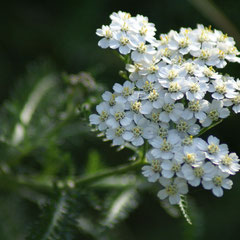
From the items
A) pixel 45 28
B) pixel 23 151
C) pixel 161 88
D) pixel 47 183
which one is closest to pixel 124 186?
pixel 47 183

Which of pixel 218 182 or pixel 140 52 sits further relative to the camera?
Answer: pixel 140 52

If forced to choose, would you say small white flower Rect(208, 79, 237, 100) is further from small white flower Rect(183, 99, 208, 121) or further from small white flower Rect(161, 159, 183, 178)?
small white flower Rect(161, 159, 183, 178)

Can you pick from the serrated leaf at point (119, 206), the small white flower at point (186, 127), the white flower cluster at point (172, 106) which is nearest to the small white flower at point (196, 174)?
the white flower cluster at point (172, 106)

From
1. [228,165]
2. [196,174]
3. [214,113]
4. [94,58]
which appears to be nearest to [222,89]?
[214,113]

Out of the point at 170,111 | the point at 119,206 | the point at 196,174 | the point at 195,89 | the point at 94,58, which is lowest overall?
the point at 119,206

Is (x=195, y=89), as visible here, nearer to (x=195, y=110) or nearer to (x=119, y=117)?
(x=195, y=110)

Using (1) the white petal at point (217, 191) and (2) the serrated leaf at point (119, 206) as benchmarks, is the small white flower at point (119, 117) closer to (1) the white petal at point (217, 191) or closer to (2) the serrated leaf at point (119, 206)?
(1) the white petal at point (217, 191)

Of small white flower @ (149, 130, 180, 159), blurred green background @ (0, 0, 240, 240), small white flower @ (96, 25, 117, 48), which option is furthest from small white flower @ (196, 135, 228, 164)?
blurred green background @ (0, 0, 240, 240)
